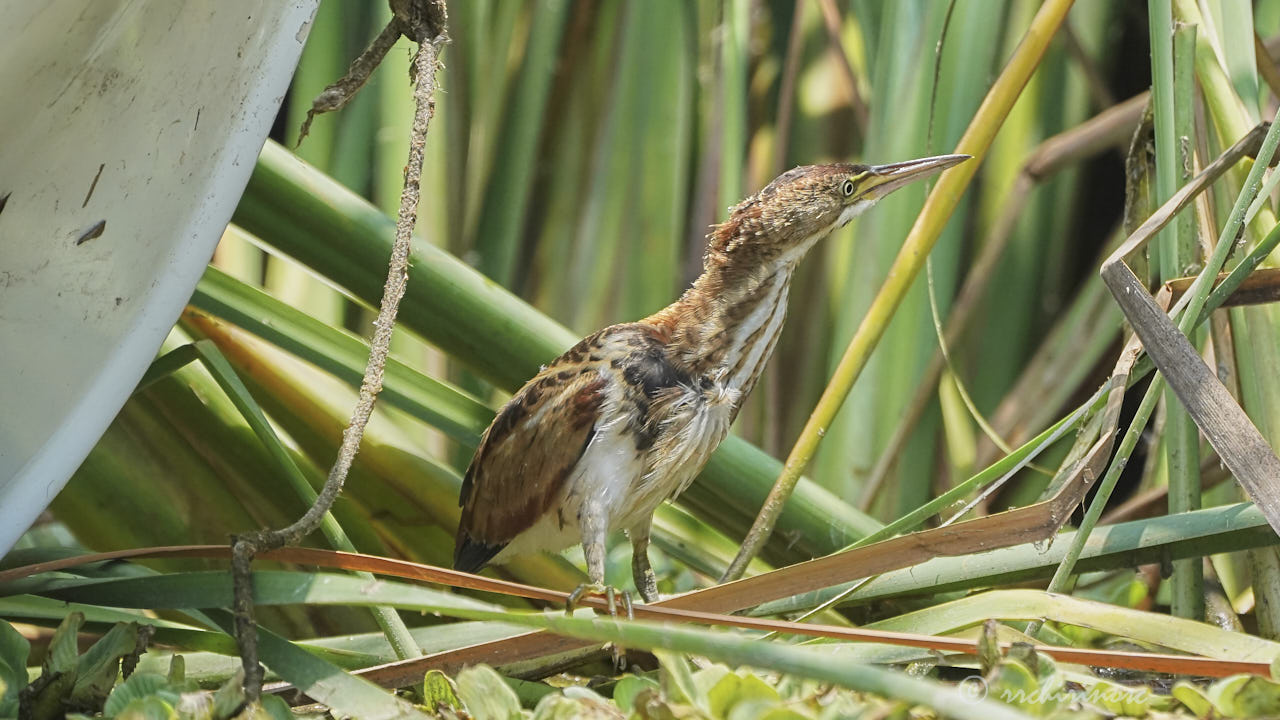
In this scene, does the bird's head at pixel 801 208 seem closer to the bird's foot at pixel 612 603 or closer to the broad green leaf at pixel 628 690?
the bird's foot at pixel 612 603

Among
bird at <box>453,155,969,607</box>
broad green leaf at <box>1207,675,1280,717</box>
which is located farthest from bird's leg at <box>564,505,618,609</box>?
broad green leaf at <box>1207,675,1280,717</box>

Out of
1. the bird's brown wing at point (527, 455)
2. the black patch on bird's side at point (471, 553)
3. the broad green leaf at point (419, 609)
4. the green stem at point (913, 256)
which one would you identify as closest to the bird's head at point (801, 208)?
the green stem at point (913, 256)

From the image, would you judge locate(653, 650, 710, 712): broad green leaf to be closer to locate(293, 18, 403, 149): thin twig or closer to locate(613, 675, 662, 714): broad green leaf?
locate(613, 675, 662, 714): broad green leaf

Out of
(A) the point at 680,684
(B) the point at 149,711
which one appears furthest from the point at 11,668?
(A) the point at 680,684

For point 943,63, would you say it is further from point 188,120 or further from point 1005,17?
point 188,120

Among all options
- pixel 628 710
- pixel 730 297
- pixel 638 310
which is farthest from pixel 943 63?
pixel 628 710

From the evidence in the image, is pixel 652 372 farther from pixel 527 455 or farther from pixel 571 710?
pixel 571 710

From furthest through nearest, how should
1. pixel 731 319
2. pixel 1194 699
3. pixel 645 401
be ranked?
pixel 731 319
pixel 645 401
pixel 1194 699
